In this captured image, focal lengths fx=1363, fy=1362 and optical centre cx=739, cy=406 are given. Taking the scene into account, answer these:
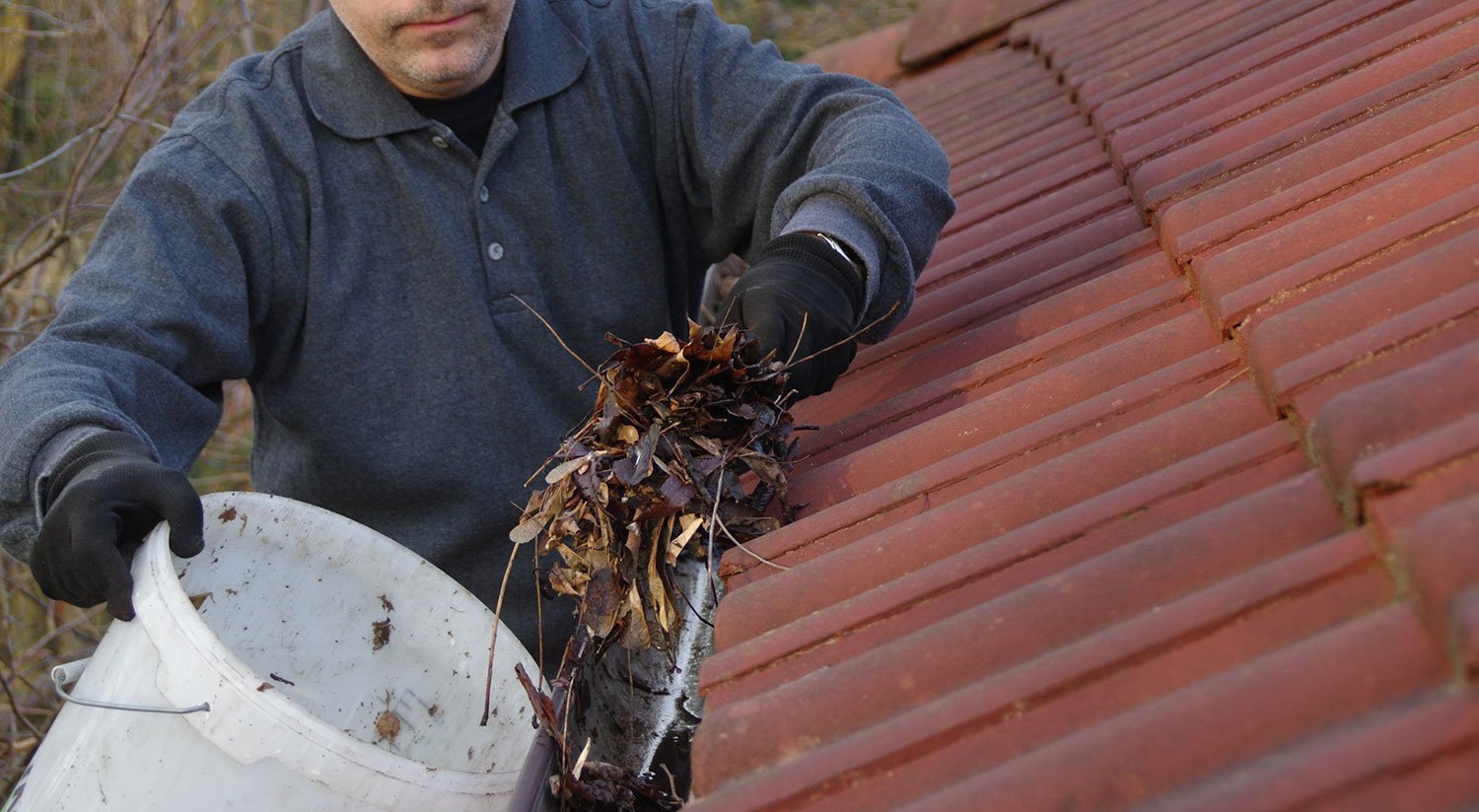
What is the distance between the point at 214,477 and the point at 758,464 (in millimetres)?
5520

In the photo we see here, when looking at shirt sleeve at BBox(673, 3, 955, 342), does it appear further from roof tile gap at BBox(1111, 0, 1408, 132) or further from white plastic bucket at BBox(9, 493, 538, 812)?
white plastic bucket at BBox(9, 493, 538, 812)

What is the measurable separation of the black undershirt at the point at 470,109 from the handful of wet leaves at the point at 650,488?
4.55 ft

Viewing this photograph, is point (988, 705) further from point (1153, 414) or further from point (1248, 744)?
point (1153, 414)

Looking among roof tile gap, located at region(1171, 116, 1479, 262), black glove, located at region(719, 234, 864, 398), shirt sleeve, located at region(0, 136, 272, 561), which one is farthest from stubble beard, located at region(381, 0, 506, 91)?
roof tile gap, located at region(1171, 116, 1479, 262)

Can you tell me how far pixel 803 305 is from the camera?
2.32m

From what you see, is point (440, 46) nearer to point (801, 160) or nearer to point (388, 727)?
point (801, 160)

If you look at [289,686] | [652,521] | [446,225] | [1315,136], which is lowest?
[289,686]

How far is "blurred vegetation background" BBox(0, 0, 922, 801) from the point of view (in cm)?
550

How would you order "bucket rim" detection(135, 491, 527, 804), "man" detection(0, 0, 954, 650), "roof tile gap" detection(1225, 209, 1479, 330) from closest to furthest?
"roof tile gap" detection(1225, 209, 1479, 330)
"bucket rim" detection(135, 491, 527, 804)
"man" detection(0, 0, 954, 650)

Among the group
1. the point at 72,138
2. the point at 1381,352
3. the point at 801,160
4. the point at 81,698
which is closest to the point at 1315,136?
the point at 1381,352

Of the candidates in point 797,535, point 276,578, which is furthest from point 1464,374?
point 276,578

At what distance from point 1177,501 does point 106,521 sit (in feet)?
5.13

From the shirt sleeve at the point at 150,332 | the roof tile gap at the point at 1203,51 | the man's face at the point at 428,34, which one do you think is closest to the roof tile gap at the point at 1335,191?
the roof tile gap at the point at 1203,51

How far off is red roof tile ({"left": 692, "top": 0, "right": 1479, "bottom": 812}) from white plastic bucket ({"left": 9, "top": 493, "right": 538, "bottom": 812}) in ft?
1.91
